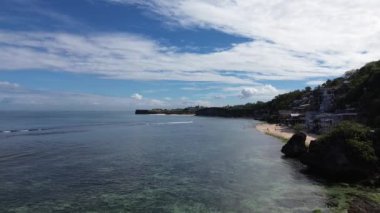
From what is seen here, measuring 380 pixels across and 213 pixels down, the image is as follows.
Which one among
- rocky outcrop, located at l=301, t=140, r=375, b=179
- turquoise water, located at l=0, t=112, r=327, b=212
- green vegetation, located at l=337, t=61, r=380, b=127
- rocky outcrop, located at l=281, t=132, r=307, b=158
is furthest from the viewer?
green vegetation, located at l=337, t=61, r=380, b=127

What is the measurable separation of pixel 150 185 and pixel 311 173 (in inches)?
808

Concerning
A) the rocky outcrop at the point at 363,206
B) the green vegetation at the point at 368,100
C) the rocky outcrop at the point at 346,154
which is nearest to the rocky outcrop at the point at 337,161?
the rocky outcrop at the point at 346,154

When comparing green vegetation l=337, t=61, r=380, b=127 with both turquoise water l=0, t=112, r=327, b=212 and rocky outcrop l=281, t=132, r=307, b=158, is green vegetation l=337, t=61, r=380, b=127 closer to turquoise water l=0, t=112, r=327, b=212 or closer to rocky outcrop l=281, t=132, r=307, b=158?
rocky outcrop l=281, t=132, r=307, b=158

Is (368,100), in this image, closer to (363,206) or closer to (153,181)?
(363,206)

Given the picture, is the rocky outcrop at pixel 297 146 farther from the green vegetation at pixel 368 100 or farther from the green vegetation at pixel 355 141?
the green vegetation at pixel 368 100

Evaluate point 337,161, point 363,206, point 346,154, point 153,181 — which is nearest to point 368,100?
point 346,154

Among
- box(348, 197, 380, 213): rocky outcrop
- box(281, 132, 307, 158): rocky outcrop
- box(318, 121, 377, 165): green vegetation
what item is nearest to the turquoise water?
box(348, 197, 380, 213): rocky outcrop

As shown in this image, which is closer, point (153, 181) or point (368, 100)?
point (153, 181)

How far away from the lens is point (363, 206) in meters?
33.3

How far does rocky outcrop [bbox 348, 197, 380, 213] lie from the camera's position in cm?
3219

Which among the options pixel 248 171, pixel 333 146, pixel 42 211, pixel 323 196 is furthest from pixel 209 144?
pixel 42 211

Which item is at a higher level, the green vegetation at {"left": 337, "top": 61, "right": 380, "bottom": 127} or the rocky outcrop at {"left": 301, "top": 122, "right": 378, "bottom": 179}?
the green vegetation at {"left": 337, "top": 61, "right": 380, "bottom": 127}

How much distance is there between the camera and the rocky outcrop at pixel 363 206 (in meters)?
32.2

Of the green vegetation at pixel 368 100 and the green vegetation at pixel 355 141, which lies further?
the green vegetation at pixel 368 100
